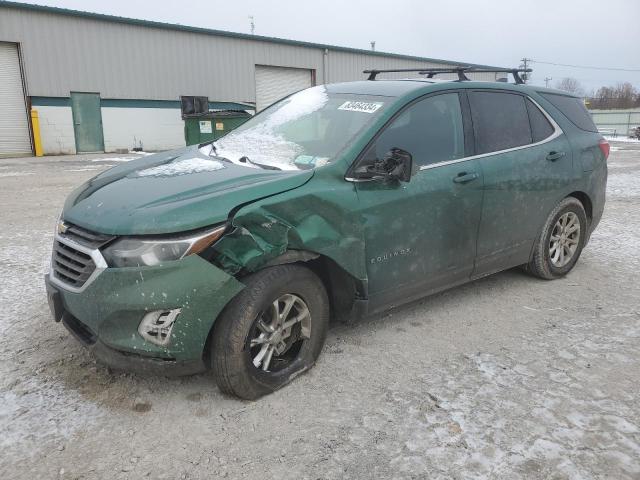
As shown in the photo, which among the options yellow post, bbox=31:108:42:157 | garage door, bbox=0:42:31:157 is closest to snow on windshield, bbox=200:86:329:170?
yellow post, bbox=31:108:42:157

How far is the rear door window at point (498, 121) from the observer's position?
3.82 metres

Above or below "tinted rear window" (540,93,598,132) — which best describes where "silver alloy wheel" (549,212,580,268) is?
below

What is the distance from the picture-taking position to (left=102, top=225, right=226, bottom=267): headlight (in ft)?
8.04

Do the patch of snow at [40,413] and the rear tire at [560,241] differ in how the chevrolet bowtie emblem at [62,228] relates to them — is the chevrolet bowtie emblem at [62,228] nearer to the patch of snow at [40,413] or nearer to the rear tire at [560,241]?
the patch of snow at [40,413]

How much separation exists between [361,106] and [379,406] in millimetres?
1914

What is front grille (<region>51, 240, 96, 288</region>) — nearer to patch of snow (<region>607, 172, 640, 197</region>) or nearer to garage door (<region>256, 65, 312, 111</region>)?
patch of snow (<region>607, 172, 640, 197</region>)

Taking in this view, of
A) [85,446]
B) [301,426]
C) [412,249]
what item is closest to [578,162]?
[412,249]

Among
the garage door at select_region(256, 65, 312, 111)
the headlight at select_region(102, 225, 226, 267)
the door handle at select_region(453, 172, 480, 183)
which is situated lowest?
the headlight at select_region(102, 225, 226, 267)

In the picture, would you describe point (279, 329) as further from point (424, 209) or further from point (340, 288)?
point (424, 209)

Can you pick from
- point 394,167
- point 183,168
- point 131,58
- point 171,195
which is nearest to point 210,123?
point 131,58

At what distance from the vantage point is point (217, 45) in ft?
78.1

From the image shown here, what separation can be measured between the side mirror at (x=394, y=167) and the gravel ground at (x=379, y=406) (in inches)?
43.7

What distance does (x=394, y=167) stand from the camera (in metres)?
3.07

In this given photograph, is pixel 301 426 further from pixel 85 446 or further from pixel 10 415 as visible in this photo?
pixel 10 415
